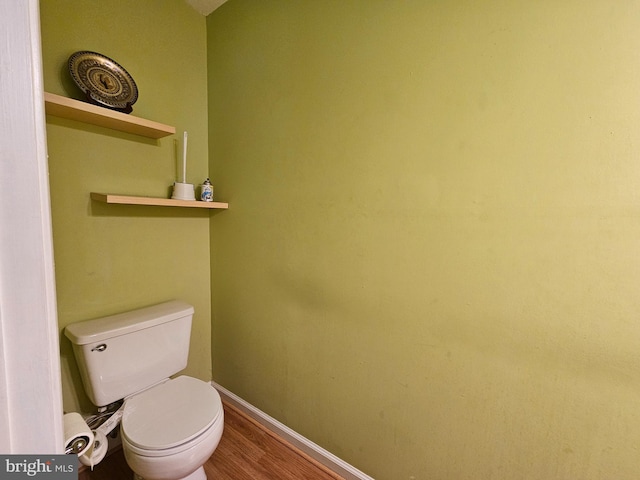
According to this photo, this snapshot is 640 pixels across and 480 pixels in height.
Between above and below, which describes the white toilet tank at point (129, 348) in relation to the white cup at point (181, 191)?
below

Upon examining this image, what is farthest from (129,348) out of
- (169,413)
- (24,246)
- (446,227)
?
(446,227)

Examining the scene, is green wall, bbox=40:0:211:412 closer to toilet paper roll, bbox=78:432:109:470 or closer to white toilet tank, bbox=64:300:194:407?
white toilet tank, bbox=64:300:194:407

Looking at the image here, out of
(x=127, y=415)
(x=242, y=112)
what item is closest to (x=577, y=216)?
(x=242, y=112)

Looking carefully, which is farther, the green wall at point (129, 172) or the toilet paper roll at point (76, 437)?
the green wall at point (129, 172)

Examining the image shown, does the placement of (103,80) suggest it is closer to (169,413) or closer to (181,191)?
(181,191)

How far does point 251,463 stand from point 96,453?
0.68 m

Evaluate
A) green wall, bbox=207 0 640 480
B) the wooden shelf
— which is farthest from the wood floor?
the wooden shelf

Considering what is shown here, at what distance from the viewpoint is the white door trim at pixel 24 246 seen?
0.29 m

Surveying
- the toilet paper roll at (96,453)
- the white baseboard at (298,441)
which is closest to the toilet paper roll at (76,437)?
the toilet paper roll at (96,453)

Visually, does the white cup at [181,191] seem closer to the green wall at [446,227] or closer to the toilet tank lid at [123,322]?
the green wall at [446,227]

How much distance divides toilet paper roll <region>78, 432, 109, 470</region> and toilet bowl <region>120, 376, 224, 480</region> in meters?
0.13

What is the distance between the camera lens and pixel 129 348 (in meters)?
1.28

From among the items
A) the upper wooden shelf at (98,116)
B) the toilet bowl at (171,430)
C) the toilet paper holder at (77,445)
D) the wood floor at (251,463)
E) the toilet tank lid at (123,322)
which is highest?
the upper wooden shelf at (98,116)

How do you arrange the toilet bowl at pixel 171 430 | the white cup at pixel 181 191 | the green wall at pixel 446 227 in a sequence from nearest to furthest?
1. the green wall at pixel 446 227
2. the toilet bowl at pixel 171 430
3. the white cup at pixel 181 191
